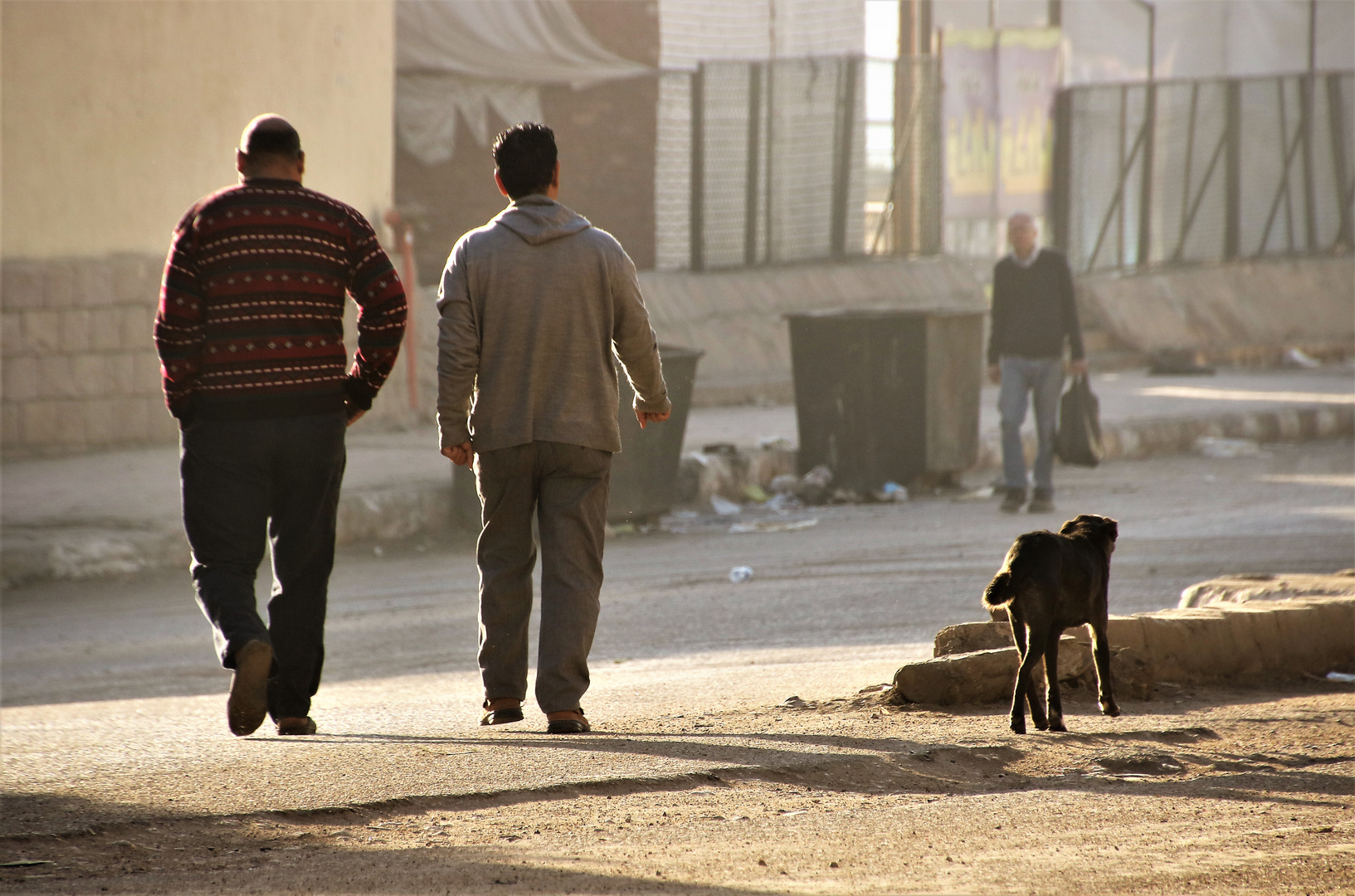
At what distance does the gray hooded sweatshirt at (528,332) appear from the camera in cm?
411

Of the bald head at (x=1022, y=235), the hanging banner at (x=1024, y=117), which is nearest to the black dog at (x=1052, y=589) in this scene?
the bald head at (x=1022, y=235)

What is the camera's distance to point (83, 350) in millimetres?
10992

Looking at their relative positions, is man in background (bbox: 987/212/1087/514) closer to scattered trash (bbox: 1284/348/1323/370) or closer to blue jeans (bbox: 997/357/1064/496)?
blue jeans (bbox: 997/357/1064/496)

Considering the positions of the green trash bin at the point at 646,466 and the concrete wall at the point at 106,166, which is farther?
the concrete wall at the point at 106,166

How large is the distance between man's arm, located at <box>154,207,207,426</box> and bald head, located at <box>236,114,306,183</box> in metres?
0.21

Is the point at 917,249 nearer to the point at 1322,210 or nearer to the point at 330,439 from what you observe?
the point at 1322,210

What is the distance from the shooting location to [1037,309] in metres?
9.62

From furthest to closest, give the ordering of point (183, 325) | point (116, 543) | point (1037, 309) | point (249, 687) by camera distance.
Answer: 1. point (1037, 309)
2. point (116, 543)
3. point (183, 325)
4. point (249, 687)

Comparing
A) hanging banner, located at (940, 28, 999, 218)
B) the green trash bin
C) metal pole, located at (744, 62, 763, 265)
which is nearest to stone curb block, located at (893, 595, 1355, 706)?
the green trash bin

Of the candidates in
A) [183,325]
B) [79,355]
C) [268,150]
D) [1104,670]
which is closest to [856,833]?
[1104,670]

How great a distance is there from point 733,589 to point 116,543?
3.53 metres

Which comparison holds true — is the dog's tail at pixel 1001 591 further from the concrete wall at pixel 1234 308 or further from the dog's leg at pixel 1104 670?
the concrete wall at pixel 1234 308

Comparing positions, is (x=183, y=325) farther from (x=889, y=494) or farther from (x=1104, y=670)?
(x=889, y=494)

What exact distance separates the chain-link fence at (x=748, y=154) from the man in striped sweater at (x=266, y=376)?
45.2 feet
